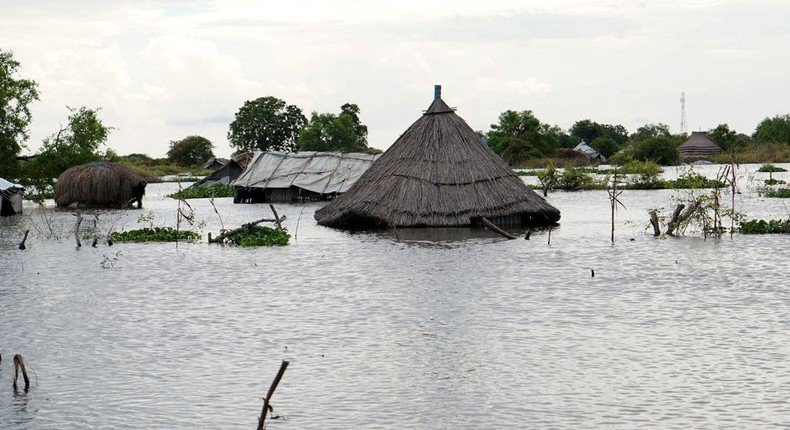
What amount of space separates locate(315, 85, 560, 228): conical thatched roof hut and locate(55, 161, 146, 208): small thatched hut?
55.8ft

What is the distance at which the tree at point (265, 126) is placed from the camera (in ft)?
344

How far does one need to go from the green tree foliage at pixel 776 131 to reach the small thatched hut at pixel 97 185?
83.3m

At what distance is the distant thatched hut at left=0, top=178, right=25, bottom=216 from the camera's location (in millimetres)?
40062

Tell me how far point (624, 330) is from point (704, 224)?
41.9 feet

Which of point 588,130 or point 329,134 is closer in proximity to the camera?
point 329,134

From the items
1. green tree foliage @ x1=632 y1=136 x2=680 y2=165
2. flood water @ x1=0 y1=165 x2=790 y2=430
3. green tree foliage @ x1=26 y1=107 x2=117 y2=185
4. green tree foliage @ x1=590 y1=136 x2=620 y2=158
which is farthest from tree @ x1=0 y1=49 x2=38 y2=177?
green tree foliage @ x1=590 y1=136 x2=620 y2=158

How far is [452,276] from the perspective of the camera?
1991 centimetres

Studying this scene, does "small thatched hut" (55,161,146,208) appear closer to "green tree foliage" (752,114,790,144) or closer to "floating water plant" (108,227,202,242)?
"floating water plant" (108,227,202,242)

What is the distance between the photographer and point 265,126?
345 feet

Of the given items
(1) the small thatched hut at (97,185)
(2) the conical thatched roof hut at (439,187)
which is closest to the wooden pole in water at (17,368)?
(2) the conical thatched roof hut at (439,187)

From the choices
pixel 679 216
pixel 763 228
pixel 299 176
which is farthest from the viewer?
pixel 299 176

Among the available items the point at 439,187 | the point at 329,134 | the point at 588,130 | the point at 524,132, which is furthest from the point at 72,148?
the point at 588,130

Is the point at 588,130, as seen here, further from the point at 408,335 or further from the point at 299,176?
the point at 408,335

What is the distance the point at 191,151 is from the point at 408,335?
10474 cm
